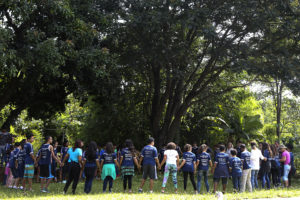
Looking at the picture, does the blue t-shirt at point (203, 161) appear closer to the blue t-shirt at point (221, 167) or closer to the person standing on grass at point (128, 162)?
the blue t-shirt at point (221, 167)

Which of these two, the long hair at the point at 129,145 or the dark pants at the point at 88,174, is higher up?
the long hair at the point at 129,145

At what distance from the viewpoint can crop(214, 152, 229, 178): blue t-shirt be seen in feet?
37.1

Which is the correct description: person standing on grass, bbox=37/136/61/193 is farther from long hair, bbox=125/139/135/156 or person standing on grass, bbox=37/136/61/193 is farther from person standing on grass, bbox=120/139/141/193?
long hair, bbox=125/139/135/156

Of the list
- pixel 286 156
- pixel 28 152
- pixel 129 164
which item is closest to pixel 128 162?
pixel 129 164

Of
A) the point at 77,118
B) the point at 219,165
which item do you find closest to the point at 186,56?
the point at 219,165

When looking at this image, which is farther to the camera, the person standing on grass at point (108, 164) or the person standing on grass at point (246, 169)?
the person standing on grass at point (246, 169)

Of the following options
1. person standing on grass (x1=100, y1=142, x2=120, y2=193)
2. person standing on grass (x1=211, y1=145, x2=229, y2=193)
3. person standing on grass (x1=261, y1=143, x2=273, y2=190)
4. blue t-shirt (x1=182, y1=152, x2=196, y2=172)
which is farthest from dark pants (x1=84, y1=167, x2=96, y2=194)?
person standing on grass (x1=261, y1=143, x2=273, y2=190)

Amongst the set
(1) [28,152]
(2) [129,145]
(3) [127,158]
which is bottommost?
(3) [127,158]

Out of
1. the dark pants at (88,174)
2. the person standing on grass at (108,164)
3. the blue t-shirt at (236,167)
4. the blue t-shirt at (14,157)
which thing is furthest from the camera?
the blue t-shirt at (14,157)

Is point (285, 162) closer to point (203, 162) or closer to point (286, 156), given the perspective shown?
point (286, 156)

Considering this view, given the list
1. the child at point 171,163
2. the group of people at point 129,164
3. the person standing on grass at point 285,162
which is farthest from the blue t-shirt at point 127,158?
the person standing on grass at point 285,162

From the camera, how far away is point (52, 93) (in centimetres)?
1966

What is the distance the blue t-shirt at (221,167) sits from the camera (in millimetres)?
11320

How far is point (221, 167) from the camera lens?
11.4 m
